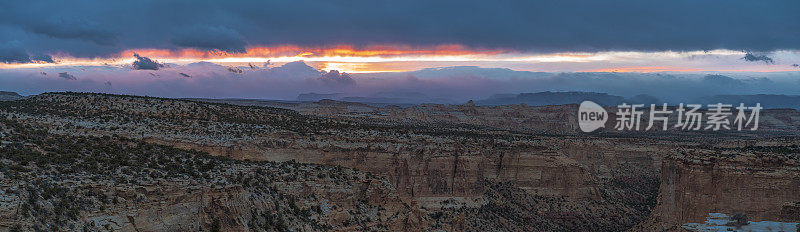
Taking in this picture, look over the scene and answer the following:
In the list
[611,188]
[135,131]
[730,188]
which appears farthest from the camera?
[611,188]

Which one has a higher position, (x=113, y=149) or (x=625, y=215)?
(x=113, y=149)

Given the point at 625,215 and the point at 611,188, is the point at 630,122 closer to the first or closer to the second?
the point at 611,188

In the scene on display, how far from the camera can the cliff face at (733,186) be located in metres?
36.7

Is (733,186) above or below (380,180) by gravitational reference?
below

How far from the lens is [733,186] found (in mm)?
37688

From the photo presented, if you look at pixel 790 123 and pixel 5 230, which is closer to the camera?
pixel 5 230

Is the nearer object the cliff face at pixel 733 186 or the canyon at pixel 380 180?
the canyon at pixel 380 180

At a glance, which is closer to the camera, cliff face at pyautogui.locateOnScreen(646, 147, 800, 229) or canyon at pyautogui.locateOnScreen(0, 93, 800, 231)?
canyon at pyautogui.locateOnScreen(0, 93, 800, 231)

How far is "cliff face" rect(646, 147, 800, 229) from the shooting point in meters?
36.7

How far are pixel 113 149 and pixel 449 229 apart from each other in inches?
863

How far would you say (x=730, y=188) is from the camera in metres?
37.8

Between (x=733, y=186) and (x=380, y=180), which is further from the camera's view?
(x=733, y=186)

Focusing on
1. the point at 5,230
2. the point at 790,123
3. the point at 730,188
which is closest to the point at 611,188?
the point at 730,188

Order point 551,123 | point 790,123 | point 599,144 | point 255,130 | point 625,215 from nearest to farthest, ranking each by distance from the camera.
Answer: point 255,130
point 625,215
point 599,144
point 551,123
point 790,123
